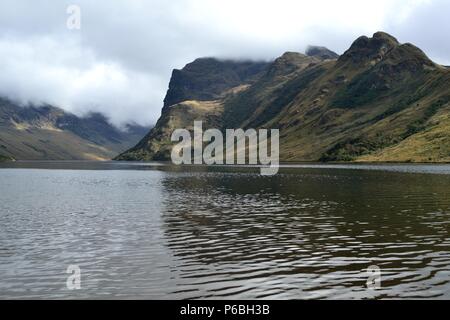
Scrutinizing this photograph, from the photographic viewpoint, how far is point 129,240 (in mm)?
45219

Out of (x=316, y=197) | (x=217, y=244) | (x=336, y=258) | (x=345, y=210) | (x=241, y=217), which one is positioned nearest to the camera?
(x=336, y=258)

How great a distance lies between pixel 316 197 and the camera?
285 feet

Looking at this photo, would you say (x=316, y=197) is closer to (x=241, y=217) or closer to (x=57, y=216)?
(x=241, y=217)

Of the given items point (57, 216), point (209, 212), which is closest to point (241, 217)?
point (209, 212)

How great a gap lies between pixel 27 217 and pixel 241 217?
2863 centimetres

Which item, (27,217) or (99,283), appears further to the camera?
(27,217)

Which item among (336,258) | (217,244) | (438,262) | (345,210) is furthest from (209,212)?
(438,262)

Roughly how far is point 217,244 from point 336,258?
37.4ft
